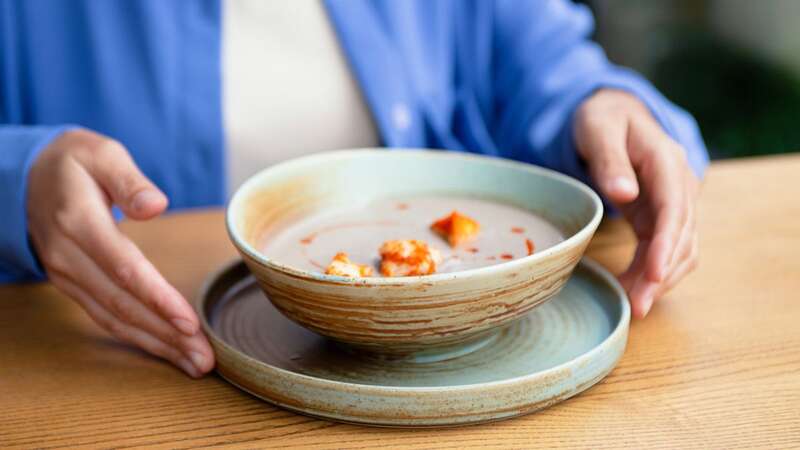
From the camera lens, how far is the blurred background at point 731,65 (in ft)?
10.2

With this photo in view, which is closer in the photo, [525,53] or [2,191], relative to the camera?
[2,191]

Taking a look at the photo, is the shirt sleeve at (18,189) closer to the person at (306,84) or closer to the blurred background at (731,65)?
the person at (306,84)

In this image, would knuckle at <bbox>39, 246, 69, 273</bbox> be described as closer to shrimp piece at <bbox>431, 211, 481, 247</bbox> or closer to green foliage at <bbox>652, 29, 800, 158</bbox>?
shrimp piece at <bbox>431, 211, 481, 247</bbox>

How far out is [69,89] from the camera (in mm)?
1290

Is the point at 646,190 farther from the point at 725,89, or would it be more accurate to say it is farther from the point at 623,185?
the point at 725,89

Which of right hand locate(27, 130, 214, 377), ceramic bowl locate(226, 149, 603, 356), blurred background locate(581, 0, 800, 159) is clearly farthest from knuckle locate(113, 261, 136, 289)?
blurred background locate(581, 0, 800, 159)

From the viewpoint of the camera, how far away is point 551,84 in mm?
1233

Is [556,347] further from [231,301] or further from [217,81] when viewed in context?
[217,81]

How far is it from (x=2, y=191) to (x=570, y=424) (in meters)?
0.65

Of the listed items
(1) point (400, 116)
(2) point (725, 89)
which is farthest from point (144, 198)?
(2) point (725, 89)

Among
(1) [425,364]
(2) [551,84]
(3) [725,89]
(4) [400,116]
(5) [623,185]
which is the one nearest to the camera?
(1) [425,364]

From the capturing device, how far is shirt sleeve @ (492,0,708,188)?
43.4 inches

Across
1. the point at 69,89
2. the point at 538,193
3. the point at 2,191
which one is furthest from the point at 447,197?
the point at 69,89

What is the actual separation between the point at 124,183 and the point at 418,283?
344mm
